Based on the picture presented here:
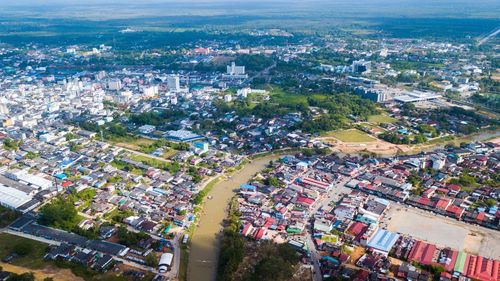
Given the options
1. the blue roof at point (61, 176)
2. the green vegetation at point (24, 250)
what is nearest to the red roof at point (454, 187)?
the green vegetation at point (24, 250)

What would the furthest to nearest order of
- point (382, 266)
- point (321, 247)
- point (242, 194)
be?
point (242, 194) < point (321, 247) < point (382, 266)

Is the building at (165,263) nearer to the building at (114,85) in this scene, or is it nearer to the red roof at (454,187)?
the red roof at (454,187)

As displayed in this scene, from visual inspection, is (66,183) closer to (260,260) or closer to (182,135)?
(182,135)

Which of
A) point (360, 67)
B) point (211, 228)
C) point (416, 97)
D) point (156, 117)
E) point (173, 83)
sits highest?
point (360, 67)

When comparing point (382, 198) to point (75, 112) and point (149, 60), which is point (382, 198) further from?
point (149, 60)

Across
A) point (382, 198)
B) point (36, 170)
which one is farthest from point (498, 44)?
point (36, 170)

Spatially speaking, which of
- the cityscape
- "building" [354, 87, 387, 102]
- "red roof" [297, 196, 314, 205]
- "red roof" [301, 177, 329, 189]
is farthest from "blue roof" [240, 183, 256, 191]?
"building" [354, 87, 387, 102]

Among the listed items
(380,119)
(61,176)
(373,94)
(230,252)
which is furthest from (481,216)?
(373,94)
